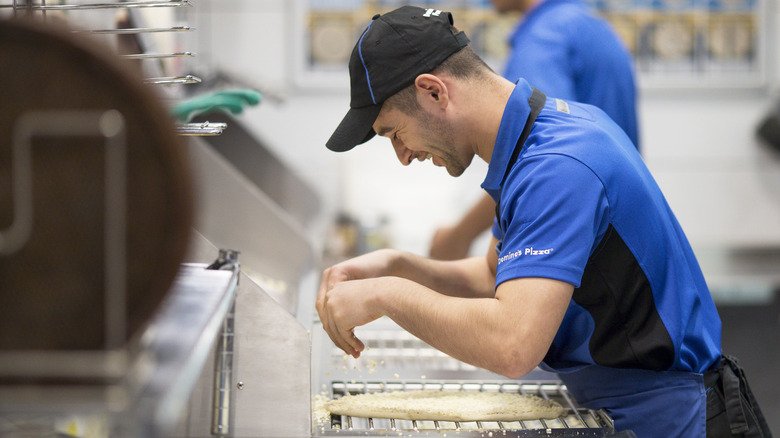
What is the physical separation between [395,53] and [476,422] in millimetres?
600

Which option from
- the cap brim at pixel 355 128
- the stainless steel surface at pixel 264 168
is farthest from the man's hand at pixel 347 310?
the stainless steel surface at pixel 264 168

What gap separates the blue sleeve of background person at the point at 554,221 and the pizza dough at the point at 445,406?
229mm

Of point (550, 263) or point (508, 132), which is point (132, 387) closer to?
point (550, 263)

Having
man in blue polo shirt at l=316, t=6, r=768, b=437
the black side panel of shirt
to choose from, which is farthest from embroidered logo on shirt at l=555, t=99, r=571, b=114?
the black side panel of shirt

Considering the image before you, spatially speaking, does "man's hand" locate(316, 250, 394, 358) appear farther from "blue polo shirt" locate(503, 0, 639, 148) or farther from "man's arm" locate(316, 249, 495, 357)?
"blue polo shirt" locate(503, 0, 639, 148)

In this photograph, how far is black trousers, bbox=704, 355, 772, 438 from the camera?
120 centimetres

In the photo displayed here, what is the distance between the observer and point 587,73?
2.21 meters

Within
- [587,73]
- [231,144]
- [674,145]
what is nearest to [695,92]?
[674,145]

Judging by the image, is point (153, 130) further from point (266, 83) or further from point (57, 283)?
point (266, 83)

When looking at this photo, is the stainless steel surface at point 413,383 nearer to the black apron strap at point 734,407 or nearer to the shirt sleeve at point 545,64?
the black apron strap at point 734,407

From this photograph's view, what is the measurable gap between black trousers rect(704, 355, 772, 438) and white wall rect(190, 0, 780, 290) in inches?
114

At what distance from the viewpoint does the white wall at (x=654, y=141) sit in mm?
4156

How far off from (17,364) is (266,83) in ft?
12.3

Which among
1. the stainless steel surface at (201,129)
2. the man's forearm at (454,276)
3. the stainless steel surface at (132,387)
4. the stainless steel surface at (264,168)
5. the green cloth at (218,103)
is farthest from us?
the stainless steel surface at (264,168)
